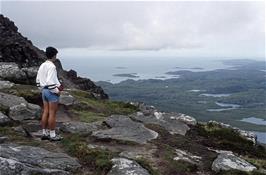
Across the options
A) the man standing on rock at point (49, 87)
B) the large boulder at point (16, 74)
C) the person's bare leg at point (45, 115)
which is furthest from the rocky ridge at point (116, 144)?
the large boulder at point (16, 74)

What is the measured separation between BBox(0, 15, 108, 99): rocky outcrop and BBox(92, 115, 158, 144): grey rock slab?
11112 millimetres

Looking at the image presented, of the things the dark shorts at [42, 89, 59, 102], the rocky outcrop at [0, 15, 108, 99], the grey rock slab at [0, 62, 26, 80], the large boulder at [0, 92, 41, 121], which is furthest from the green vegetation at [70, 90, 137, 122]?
the grey rock slab at [0, 62, 26, 80]

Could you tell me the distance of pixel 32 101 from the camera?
22719mm

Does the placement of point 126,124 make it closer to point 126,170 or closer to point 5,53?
point 126,170

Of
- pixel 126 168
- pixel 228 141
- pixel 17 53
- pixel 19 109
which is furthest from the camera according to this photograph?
pixel 17 53

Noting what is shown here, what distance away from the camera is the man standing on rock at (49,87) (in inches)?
594

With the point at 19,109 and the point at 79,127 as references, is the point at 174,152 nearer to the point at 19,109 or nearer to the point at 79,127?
the point at 79,127

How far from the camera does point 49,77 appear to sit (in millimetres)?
15023

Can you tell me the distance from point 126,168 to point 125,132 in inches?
173

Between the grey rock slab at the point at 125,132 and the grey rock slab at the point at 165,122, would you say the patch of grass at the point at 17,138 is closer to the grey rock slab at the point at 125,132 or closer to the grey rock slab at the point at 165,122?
the grey rock slab at the point at 125,132

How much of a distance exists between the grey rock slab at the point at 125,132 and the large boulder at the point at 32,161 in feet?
10.6

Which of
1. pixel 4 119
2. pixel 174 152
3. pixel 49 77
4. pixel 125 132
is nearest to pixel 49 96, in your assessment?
pixel 49 77

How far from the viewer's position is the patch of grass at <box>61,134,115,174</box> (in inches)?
526

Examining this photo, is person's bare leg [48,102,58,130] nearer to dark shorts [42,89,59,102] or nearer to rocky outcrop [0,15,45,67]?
dark shorts [42,89,59,102]
